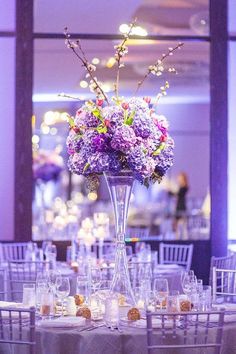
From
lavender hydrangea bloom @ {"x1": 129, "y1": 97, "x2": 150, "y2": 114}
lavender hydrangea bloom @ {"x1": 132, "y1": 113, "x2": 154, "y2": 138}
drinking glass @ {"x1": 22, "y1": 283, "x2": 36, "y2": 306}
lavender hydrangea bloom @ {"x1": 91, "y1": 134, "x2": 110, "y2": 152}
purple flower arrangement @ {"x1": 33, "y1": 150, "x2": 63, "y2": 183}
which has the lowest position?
drinking glass @ {"x1": 22, "y1": 283, "x2": 36, "y2": 306}

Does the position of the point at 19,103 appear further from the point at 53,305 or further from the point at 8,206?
the point at 53,305

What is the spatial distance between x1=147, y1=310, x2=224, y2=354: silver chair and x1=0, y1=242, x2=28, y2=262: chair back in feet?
13.4

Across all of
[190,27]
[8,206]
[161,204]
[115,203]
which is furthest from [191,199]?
[115,203]

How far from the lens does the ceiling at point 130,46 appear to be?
30.5 ft

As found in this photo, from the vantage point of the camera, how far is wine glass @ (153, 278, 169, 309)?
492cm

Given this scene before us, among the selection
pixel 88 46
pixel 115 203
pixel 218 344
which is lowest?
pixel 218 344

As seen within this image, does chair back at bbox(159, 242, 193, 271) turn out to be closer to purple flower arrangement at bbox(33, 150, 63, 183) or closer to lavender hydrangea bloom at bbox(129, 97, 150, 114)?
lavender hydrangea bloom at bbox(129, 97, 150, 114)

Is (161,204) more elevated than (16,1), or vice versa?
(16,1)

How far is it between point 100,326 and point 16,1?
507cm

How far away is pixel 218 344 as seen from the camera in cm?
423

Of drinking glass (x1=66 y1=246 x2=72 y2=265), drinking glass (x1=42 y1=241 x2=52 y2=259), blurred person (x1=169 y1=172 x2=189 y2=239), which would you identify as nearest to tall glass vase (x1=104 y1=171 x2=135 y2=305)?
drinking glass (x1=42 y1=241 x2=52 y2=259)

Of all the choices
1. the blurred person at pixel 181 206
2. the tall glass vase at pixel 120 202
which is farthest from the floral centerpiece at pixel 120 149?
the blurred person at pixel 181 206

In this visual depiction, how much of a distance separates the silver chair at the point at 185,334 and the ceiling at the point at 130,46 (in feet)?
17.3

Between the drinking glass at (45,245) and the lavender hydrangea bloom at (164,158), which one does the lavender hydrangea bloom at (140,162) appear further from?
the drinking glass at (45,245)
